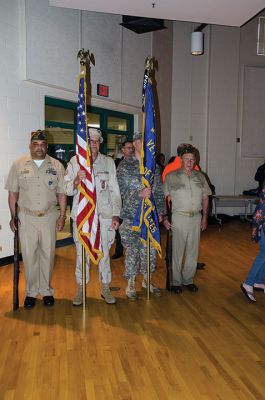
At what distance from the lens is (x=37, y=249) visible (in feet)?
12.7

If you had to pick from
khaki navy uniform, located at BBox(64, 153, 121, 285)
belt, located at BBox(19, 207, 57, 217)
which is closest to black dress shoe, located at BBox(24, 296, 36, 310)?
khaki navy uniform, located at BBox(64, 153, 121, 285)

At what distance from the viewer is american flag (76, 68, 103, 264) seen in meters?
3.58

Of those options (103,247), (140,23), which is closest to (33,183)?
(103,247)

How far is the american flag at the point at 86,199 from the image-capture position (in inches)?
141

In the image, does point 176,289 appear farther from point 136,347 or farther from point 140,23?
point 140,23

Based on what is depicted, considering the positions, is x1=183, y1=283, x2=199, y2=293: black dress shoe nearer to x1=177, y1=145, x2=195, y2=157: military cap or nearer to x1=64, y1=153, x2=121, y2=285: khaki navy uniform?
x1=64, y1=153, x2=121, y2=285: khaki navy uniform

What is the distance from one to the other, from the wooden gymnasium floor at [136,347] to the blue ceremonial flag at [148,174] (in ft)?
2.39

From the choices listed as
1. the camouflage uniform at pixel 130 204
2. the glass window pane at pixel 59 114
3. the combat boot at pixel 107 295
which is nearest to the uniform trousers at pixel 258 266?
the camouflage uniform at pixel 130 204

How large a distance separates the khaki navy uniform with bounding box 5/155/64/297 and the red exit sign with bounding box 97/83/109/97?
3499mm

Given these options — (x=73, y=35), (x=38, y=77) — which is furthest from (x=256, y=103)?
(x=38, y=77)

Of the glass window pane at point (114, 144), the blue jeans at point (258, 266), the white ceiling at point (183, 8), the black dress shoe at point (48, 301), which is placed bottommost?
the black dress shoe at point (48, 301)

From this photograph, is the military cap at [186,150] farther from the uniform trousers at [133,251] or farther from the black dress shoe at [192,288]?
the black dress shoe at [192,288]

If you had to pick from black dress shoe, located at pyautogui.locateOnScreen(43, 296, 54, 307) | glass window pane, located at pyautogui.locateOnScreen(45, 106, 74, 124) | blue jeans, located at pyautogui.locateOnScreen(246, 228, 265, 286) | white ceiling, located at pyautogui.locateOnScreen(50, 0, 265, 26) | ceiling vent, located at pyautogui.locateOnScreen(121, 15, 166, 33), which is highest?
ceiling vent, located at pyautogui.locateOnScreen(121, 15, 166, 33)

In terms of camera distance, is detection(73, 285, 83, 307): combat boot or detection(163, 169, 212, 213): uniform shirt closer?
detection(73, 285, 83, 307): combat boot
